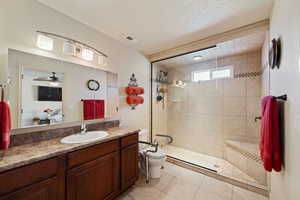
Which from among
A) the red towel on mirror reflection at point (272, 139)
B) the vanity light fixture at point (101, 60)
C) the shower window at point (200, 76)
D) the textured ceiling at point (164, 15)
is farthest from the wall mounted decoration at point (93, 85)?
the shower window at point (200, 76)

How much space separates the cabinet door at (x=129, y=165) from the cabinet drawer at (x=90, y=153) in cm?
23

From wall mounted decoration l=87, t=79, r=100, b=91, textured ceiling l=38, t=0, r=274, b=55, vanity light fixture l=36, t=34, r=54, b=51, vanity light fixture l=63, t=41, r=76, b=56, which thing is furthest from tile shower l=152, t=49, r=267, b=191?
vanity light fixture l=36, t=34, r=54, b=51

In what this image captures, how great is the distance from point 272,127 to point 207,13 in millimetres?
1458

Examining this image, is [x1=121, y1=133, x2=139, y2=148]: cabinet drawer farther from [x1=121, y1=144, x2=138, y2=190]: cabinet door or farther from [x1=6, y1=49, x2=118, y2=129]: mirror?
[x1=6, y1=49, x2=118, y2=129]: mirror

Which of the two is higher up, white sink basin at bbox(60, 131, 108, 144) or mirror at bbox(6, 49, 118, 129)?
mirror at bbox(6, 49, 118, 129)

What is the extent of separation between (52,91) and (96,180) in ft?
3.86

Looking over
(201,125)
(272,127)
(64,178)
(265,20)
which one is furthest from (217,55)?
(64,178)

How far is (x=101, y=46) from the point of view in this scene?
6.42 ft

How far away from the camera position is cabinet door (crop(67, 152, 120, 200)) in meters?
1.15

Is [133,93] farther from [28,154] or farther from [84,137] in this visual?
[28,154]

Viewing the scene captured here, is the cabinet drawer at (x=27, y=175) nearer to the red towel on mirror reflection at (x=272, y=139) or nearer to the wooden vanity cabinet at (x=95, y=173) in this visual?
the wooden vanity cabinet at (x=95, y=173)

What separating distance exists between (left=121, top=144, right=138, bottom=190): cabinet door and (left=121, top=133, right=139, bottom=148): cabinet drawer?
0.18ft

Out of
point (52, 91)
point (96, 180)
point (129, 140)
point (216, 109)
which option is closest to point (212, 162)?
point (216, 109)

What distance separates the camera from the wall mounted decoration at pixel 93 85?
1812mm
